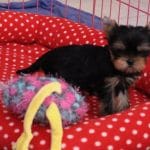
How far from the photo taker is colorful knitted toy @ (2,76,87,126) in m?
1.50

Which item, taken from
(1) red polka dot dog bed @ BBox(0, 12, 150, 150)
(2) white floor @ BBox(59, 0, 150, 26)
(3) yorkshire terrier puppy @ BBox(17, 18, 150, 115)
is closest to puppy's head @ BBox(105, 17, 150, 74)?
(3) yorkshire terrier puppy @ BBox(17, 18, 150, 115)

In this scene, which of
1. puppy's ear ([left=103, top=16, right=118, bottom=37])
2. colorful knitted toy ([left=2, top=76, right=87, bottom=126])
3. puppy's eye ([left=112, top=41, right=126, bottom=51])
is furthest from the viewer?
puppy's ear ([left=103, top=16, right=118, bottom=37])

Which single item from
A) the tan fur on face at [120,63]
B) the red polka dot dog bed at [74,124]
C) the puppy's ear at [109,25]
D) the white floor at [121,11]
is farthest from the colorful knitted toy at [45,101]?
the white floor at [121,11]

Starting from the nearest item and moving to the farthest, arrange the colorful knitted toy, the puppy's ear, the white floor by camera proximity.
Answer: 1. the colorful knitted toy
2. the puppy's ear
3. the white floor

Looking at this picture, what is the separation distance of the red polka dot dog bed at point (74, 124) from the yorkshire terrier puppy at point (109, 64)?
10 centimetres

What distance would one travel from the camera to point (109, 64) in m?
1.89

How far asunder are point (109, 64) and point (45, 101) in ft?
1.72

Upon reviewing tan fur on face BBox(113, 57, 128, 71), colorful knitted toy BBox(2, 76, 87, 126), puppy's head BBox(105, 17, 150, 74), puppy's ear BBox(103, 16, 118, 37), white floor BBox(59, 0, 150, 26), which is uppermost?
puppy's ear BBox(103, 16, 118, 37)

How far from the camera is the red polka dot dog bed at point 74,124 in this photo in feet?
4.99

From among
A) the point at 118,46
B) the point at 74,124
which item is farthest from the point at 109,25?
the point at 74,124

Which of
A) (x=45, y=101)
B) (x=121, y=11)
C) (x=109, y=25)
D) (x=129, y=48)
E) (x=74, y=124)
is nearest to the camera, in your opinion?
(x=45, y=101)

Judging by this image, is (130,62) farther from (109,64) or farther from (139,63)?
(109,64)

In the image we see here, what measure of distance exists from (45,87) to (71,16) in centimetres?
245

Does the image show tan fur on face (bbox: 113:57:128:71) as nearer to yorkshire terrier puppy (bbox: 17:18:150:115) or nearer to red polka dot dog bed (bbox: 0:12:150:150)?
yorkshire terrier puppy (bbox: 17:18:150:115)
